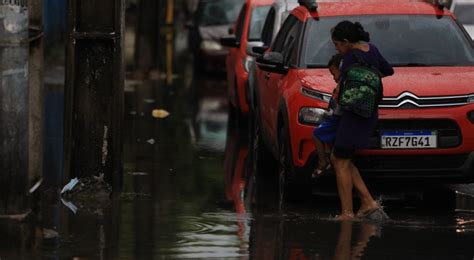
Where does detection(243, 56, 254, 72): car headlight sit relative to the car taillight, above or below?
below

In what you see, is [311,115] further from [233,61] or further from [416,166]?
[233,61]

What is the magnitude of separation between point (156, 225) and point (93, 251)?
1.15m

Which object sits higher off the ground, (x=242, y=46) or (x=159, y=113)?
(x=242, y=46)

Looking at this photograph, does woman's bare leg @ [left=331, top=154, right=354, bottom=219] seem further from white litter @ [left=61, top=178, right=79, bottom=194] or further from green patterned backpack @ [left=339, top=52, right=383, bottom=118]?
white litter @ [left=61, top=178, right=79, bottom=194]

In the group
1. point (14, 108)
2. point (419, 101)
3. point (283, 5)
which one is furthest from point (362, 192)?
point (283, 5)

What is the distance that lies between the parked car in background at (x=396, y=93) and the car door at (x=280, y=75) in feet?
0.06

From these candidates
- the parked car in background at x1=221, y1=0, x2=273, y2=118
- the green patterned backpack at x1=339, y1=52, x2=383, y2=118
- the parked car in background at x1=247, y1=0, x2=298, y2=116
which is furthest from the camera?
the parked car in background at x1=221, y1=0, x2=273, y2=118

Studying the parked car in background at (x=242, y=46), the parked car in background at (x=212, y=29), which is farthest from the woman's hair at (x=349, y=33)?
the parked car in background at (x=212, y=29)

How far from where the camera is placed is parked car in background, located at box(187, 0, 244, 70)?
86.8 ft

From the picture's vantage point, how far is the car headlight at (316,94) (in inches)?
426

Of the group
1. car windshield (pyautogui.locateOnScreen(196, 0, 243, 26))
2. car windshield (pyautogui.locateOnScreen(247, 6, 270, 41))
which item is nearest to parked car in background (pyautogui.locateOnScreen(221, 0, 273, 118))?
Result: car windshield (pyautogui.locateOnScreen(247, 6, 270, 41))

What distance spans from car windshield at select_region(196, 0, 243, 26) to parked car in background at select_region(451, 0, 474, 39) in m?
6.33

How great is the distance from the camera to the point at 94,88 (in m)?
11.1

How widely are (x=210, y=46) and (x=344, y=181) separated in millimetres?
16359
